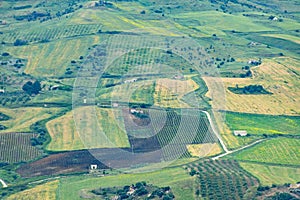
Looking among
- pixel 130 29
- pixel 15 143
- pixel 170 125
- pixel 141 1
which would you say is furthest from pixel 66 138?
pixel 141 1

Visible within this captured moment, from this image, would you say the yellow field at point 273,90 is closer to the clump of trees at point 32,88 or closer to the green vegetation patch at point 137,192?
the clump of trees at point 32,88

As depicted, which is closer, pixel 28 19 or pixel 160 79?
pixel 160 79

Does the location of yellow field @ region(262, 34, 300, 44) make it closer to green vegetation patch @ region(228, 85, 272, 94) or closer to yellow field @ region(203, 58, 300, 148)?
yellow field @ region(203, 58, 300, 148)

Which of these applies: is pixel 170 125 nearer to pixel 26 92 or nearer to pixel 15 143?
pixel 15 143

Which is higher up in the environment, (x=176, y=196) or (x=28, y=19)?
(x=176, y=196)

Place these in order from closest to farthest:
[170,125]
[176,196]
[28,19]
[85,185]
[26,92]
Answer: [176,196]
[85,185]
[170,125]
[26,92]
[28,19]

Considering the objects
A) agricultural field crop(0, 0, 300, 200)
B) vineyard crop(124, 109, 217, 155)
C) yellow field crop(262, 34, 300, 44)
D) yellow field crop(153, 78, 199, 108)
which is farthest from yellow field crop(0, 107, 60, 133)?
yellow field crop(262, 34, 300, 44)
